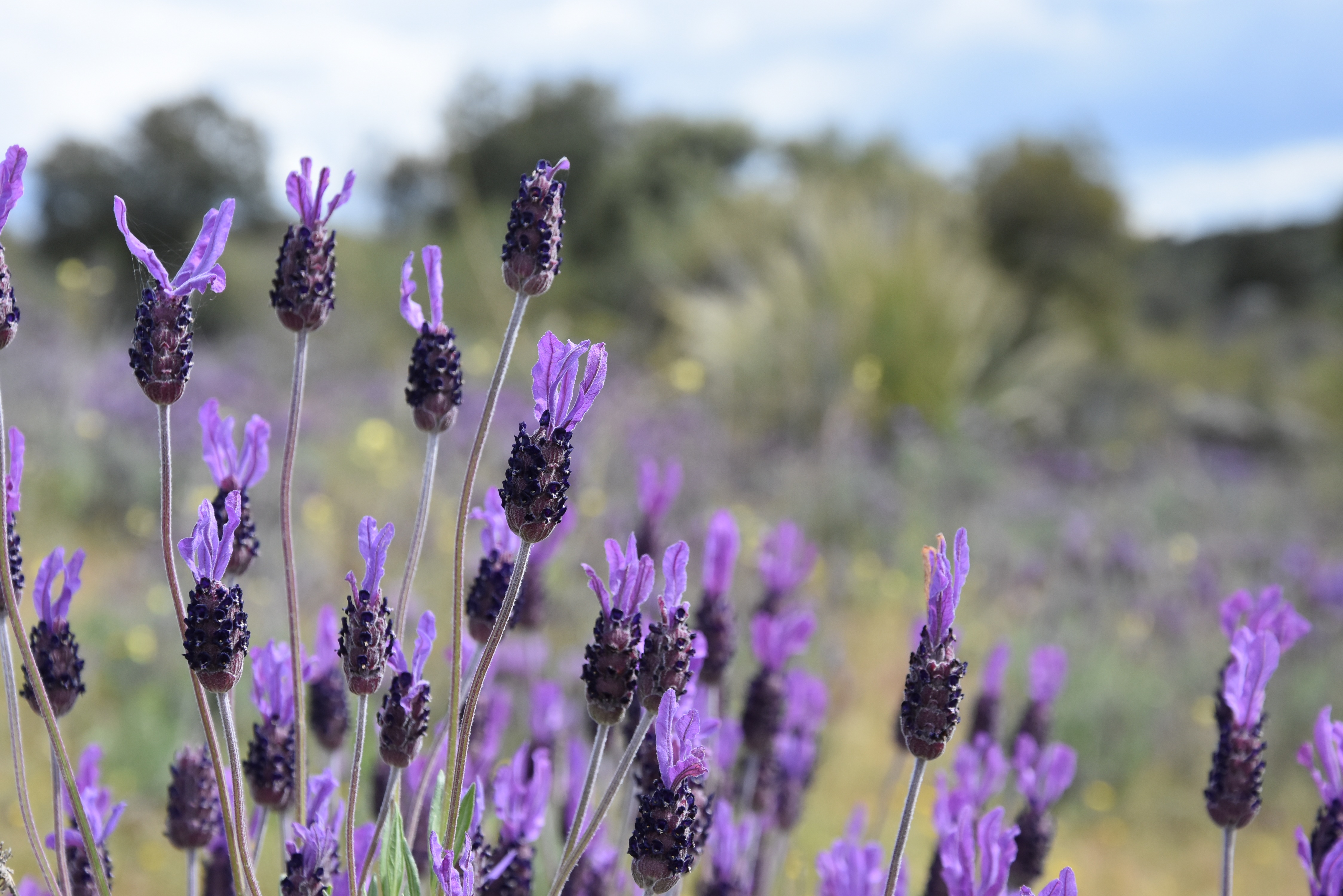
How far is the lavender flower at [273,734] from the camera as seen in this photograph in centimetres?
101

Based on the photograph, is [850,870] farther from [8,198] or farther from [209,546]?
[8,198]

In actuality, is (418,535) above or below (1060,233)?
below

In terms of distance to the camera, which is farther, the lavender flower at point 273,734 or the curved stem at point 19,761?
the lavender flower at point 273,734

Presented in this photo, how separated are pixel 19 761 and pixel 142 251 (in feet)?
1.56

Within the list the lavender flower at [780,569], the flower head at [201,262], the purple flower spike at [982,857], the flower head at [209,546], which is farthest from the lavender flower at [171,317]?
the lavender flower at [780,569]

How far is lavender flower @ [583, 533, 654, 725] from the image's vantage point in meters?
0.84

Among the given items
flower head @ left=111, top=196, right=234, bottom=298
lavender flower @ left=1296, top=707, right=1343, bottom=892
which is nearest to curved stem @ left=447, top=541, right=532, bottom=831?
flower head @ left=111, top=196, right=234, bottom=298

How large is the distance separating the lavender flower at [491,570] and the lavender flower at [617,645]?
0.20 m

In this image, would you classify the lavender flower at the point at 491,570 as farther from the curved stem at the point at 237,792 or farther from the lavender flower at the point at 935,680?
the lavender flower at the point at 935,680

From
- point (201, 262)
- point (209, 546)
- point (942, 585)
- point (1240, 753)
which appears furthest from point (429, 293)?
point (1240, 753)

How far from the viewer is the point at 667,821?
0.81 m

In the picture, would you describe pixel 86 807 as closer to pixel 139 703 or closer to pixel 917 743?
pixel 917 743

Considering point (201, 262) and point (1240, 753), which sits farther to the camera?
point (1240, 753)

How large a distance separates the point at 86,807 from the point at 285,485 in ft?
1.41
